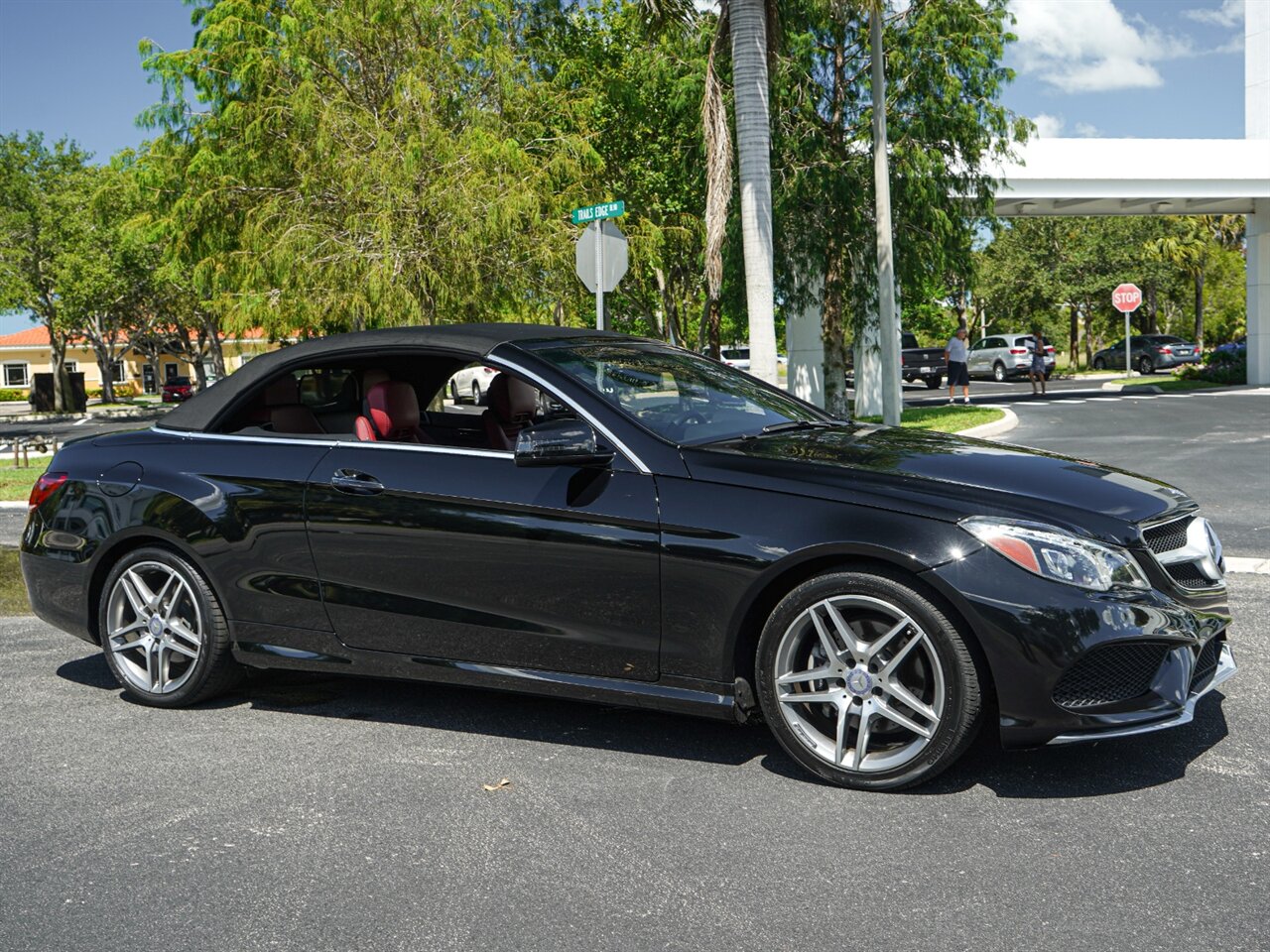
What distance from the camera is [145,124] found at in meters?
22.6

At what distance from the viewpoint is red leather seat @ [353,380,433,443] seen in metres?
5.45

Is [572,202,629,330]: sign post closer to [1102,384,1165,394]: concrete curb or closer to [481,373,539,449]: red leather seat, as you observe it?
[481,373,539,449]: red leather seat

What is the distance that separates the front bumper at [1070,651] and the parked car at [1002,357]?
45567 millimetres

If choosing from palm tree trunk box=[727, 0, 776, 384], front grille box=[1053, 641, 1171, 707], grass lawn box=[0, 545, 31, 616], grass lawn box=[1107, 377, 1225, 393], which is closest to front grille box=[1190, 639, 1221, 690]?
front grille box=[1053, 641, 1171, 707]

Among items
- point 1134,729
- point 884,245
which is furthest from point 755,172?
point 1134,729

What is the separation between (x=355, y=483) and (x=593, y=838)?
180 centimetres

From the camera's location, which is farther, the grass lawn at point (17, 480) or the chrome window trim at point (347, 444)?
the grass lawn at point (17, 480)

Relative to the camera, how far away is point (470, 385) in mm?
5984

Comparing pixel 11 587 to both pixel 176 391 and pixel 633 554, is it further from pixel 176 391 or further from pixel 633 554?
pixel 176 391

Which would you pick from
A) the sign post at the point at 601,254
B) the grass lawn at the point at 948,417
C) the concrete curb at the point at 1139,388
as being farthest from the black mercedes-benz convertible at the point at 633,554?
the concrete curb at the point at 1139,388

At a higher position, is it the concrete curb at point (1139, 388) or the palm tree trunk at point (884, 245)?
the palm tree trunk at point (884, 245)

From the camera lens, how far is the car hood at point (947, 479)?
412 cm

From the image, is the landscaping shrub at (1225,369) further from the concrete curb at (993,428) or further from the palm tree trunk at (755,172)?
the palm tree trunk at (755,172)

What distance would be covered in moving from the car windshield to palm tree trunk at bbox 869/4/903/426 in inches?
592
